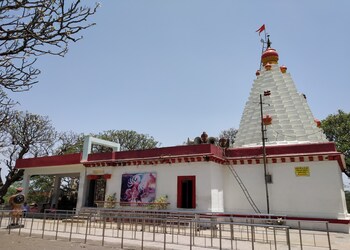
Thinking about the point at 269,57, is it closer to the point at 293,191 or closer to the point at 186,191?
the point at 293,191

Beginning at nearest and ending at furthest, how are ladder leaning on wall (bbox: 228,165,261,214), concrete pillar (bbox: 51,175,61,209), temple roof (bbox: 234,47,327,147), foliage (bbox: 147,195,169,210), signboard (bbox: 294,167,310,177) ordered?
1. signboard (bbox: 294,167,310,177)
2. ladder leaning on wall (bbox: 228,165,261,214)
3. foliage (bbox: 147,195,169,210)
4. temple roof (bbox: 234,47,327,147)
5. concrete pillar (bbox: 51,175,61,209)

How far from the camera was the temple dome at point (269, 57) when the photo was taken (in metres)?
23.7

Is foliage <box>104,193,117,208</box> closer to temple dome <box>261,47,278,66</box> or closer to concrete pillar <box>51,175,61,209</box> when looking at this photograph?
concrete pillar <box>51,175,61,209</box>

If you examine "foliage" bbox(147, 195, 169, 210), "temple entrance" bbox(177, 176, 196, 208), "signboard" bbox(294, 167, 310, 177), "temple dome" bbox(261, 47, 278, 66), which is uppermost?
"temple dome" bbox(261, 47, 278, 66)

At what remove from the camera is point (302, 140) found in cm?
1830

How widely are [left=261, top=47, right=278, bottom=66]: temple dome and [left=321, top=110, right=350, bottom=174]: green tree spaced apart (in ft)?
44.7

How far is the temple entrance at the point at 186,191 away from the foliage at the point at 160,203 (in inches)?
34.5

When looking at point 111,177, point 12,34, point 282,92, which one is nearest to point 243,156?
point 282,92

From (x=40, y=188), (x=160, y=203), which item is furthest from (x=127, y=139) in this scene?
(x=160, y=203)

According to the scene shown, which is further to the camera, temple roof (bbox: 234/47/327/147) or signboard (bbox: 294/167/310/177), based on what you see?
temple roof (bbox: 234/47/327/147)

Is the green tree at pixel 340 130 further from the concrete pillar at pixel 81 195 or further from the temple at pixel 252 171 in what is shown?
the concrete pillar at pixel 81 195

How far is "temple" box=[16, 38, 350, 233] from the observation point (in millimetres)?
15375

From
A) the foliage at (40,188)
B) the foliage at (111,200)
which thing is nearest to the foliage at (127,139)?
the foliage at (40,188)

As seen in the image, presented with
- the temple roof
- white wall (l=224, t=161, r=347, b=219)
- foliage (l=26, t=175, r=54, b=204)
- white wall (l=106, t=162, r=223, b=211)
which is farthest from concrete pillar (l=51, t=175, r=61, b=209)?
the temple roof
